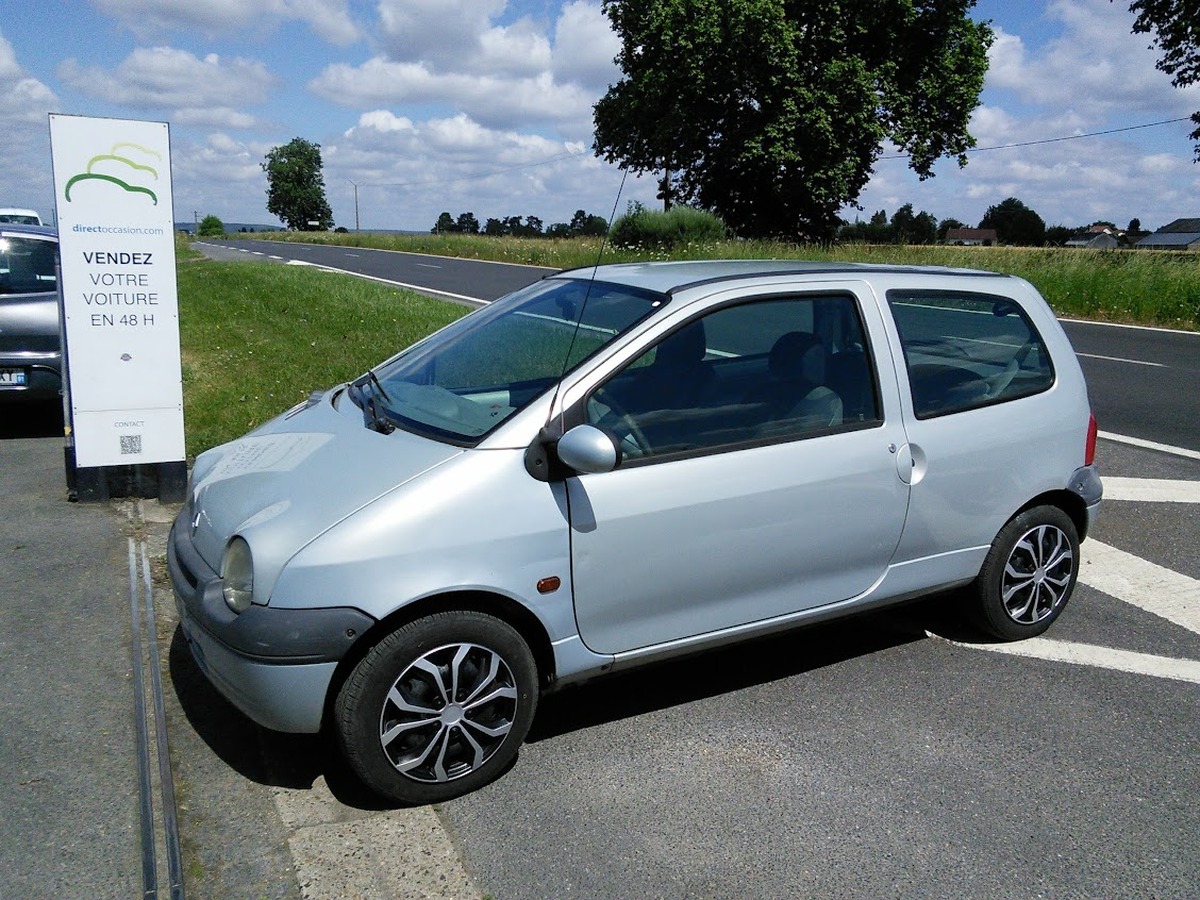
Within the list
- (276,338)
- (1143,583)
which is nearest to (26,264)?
(276,338)

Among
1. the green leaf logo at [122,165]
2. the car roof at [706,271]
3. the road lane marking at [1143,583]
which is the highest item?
the green leaf logo at [122,165]

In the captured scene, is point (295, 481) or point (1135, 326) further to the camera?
point (1135, 326)

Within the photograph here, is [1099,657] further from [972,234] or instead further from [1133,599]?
[972,234]

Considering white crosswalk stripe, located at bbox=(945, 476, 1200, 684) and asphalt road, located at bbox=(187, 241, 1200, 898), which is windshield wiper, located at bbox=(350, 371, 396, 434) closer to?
asphalt road, located at bbox=(187, 241, 1200, 898)

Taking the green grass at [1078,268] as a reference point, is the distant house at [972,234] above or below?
above

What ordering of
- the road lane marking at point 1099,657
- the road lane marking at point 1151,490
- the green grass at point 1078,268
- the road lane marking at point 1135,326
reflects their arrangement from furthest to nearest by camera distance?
the green grass at point 1078,268 < the road lane marking at point 1135,326 < the road lane marking at point 1151,490 < the road lane marking at point 1099,657

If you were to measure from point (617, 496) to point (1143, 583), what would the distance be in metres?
3.33

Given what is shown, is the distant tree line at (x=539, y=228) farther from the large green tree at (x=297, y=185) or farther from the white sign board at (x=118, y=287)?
the large green tree at (x=297, y=185)

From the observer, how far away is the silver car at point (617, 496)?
321cm

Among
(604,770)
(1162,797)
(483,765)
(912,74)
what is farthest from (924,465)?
(912,74)

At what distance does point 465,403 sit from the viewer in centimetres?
389

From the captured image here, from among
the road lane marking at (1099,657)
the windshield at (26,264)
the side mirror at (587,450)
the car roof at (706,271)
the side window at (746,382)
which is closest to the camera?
the side mirror at (587,450)

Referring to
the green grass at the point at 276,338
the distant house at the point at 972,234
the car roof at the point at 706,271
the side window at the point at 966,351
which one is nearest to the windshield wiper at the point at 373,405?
the car roof at the point at 706,271

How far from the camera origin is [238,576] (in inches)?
130
